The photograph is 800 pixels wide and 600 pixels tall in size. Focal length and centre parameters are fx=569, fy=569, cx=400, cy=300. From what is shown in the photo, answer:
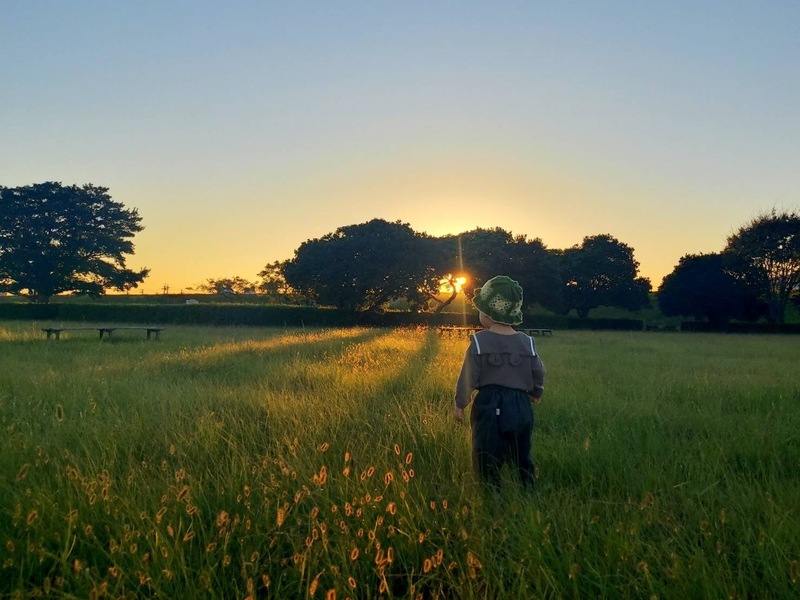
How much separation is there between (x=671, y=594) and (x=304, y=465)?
2197 mm

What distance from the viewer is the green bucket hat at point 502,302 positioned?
3.69 meters

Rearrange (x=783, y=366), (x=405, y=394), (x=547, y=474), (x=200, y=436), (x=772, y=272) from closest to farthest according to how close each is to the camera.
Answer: (x=547, y=474) → (x=200, y=436) → (x=405, y=394) → (x=783, y=366) → (x=772, y=272)

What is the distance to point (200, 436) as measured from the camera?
4430 mm

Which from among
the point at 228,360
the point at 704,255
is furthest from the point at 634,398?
the point at 704,255

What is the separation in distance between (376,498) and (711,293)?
52076 millimetres

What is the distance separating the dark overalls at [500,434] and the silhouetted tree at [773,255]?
154 feet

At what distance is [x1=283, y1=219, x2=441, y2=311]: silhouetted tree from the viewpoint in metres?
36.5

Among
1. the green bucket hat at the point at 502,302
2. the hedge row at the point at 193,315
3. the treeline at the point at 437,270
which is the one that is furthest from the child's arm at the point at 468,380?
the treeline at the point at 437,270

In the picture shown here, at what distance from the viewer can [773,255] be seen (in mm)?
42594

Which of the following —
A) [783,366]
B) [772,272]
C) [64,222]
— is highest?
[64,222]

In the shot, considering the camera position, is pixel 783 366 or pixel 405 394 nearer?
pixel 405 394

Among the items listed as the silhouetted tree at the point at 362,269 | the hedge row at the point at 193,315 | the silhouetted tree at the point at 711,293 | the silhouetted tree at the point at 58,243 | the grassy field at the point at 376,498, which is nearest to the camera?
the grassy field at the point at 376,498

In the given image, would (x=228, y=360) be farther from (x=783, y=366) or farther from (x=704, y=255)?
(x=704, y=255)

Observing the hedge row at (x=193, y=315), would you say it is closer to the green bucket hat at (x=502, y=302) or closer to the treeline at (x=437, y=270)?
the treeline at (x=437, y=270)
